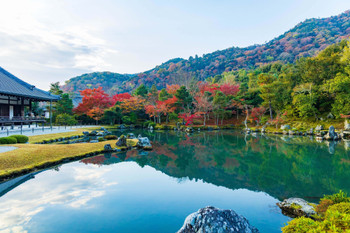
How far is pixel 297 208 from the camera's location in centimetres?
480

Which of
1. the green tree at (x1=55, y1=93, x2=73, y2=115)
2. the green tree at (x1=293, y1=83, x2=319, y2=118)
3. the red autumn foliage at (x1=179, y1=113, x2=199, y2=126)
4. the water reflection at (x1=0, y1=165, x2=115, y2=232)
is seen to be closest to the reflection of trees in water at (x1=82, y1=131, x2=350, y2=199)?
the water reflection at (x1=0, y1=165, x2=115, y2=232)

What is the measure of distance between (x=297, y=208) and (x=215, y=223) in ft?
10.2

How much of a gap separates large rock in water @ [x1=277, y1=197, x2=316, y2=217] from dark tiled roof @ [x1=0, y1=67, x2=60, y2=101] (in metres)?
18.9

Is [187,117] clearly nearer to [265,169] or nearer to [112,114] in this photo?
[112,114]

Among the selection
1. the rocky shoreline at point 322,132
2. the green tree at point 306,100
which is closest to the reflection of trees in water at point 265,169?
the rocky shoreline at point 322,132

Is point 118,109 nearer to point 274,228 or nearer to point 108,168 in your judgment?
point 108,168

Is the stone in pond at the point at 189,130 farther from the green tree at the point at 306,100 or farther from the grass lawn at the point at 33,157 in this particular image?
the grass lawn at the point at 33,157

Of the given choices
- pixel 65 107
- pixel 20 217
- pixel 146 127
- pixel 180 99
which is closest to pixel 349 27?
pixel 180 99

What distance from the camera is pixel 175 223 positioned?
14.9ft

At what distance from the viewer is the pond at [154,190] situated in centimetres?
455

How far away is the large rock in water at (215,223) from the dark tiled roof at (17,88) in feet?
57.8

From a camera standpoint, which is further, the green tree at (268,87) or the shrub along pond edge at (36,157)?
the green tree at (268,87)

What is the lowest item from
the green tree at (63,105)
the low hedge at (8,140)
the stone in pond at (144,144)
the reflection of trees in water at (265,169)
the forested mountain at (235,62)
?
the reflection of trees in water at (265,169)

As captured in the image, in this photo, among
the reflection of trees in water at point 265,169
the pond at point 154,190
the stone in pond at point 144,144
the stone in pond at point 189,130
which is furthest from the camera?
the stone in pond at point 189,130
